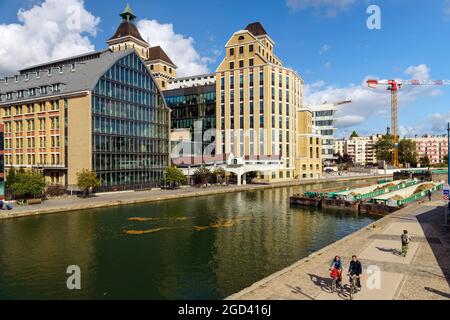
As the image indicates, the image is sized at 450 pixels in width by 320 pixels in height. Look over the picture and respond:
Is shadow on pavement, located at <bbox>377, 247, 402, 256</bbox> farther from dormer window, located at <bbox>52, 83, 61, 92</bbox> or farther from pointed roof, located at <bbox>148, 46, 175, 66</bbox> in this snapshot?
pointed roof, located at <bbox>148, 46, 175, 66</bbox>

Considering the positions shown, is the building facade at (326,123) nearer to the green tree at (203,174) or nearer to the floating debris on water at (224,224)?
the green tree at (203,174)

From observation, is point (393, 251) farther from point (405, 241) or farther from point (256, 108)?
point (256, 108)

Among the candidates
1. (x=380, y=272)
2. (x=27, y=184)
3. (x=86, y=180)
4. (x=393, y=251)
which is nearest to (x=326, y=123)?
(x=86, y=180)

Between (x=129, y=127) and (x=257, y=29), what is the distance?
2860 inches

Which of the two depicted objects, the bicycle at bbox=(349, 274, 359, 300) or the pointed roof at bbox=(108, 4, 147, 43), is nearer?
the bicycle at bbox=(349, 274, 359, 300)

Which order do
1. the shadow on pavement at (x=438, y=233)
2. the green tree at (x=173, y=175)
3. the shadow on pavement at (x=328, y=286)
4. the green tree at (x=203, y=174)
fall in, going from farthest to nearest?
1. the green tree at (x=203, y=174)
2. the green tree at (x=173, y=175)
3. the shadow on pavement at (x=438, y=233)
4. the shadow on pavement at (x=328, y=286)

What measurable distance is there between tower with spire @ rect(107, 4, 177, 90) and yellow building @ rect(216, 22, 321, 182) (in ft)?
104

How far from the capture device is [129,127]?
2950 inches

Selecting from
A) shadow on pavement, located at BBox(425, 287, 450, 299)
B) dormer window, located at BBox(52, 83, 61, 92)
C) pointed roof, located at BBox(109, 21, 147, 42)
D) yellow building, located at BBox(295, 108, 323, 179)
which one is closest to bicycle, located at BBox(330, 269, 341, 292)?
shadow on pavement, located at BBox(425, 287, 450, 299)

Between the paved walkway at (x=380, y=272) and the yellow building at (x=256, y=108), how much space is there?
7277cm

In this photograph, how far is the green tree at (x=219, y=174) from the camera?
91800 millimetres

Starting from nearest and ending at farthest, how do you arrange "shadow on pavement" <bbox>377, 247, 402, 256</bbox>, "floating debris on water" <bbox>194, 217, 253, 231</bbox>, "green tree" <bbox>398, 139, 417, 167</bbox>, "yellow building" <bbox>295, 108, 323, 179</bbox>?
"shadow on pavement" <bbox>377, 247, 402, 256</bbox>, "floating debris on water" <bbox>194, 217, 253, 231</bbox>, "yellow building" <bbox>295, 108, 323, 179</bbox>, "green tree" <bbox>398, 139, 417, 167</bbox>

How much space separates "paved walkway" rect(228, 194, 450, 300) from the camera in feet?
57.3

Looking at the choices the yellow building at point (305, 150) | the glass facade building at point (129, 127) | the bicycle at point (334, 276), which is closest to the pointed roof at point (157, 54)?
the glass facade building at point (129, 127)
